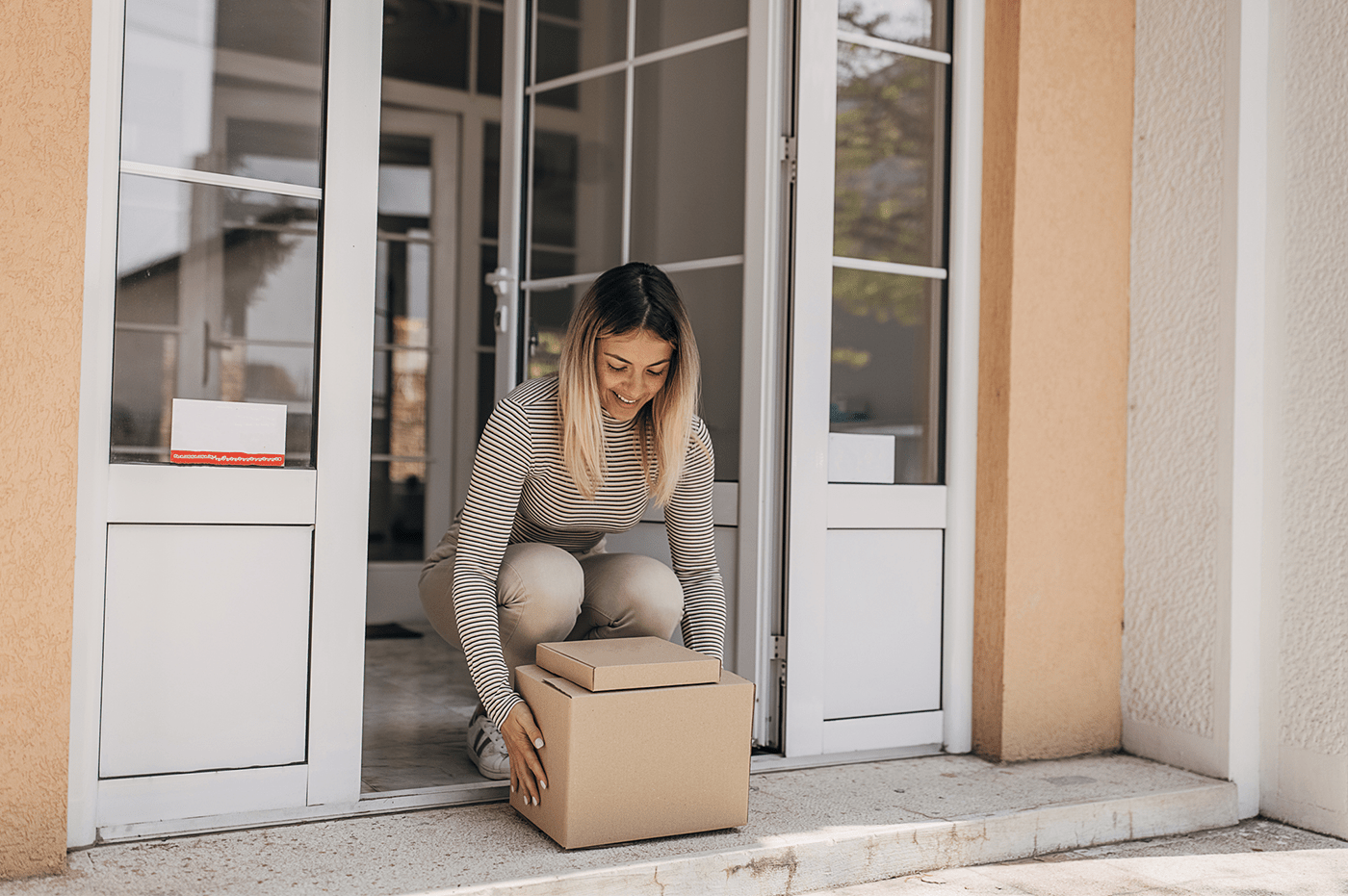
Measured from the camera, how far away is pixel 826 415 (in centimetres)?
261

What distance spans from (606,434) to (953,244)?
1.10 m

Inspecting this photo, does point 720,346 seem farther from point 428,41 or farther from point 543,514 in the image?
point 428,41

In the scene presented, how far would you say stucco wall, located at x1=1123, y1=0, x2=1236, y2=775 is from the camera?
261 centimetres

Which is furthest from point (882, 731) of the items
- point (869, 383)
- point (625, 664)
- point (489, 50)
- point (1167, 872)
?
point (489, 50)

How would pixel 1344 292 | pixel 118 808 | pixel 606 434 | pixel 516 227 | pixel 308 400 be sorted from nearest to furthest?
pixel 118 808 < pixel 308 400 < pixel 606 434 < pixel 1344 292 < pixel 516 227

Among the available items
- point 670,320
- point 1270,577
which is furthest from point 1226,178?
point 670,320

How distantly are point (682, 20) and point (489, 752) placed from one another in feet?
6.16

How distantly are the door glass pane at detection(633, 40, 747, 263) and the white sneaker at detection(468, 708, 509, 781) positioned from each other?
4.19 ft

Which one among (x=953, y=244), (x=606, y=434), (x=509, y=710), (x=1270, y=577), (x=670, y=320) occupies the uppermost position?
(x=953, y=244)

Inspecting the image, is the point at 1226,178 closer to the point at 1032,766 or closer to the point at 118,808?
the point at 1032,766

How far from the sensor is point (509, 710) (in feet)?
6.36

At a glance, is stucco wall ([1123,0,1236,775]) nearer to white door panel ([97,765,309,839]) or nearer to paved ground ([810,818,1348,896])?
paved ground ([810,818,1348,896])

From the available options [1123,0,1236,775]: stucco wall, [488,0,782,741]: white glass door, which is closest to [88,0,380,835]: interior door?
[488,0,782,741]: white glass door

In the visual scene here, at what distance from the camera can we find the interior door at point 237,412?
1.92 meters
